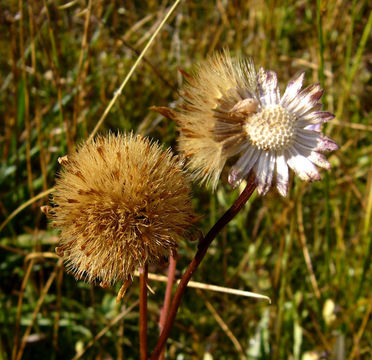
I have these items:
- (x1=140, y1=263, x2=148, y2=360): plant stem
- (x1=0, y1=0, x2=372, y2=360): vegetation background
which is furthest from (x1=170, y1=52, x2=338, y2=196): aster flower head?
(x1=0, y1=0, x2=372, y2=360): vegetation background

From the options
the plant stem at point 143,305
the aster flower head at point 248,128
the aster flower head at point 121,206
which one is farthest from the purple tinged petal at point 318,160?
the plant stem at point 143,305

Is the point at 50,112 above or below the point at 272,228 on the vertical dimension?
above

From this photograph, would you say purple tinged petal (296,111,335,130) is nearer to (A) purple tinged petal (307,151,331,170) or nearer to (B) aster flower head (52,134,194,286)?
(A) purple tinged petal (307,151,331,170)

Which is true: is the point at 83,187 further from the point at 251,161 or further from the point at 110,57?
the point at 110,57

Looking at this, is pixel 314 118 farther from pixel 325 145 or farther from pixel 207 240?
→ pixel 207 240

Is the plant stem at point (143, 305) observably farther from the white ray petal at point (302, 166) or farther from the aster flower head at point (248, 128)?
the white ray petal at point (302, 166)

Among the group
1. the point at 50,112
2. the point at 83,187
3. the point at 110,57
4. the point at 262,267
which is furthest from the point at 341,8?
the point at 83,187

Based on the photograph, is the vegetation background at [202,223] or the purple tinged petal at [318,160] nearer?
the purple tinged petal at [318,160]
